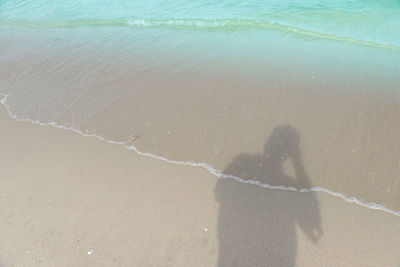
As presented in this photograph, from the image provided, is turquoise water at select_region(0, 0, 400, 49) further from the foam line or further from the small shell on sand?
the small shell on sand

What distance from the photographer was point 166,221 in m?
3.07

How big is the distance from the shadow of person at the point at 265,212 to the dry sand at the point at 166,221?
0.01 metres

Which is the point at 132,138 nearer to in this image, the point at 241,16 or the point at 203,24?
the point at 203,24

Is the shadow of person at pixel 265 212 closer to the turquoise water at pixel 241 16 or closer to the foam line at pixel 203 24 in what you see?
the foam line at pixel 203 24

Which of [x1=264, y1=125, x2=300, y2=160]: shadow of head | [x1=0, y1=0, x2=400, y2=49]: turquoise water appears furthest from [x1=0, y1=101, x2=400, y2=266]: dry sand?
[x1=0, y1=0, x2=400, y2=49]: turquoise water

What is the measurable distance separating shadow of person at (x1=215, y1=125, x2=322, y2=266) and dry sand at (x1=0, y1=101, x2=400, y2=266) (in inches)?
0.5

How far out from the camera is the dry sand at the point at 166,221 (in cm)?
273

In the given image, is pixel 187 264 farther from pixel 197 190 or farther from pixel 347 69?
pixel 347 69

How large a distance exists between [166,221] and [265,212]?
133 cm

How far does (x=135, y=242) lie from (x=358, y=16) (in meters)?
12.1

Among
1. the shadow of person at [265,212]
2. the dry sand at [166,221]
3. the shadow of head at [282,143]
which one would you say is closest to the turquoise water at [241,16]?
the shadow of head at [282,143]

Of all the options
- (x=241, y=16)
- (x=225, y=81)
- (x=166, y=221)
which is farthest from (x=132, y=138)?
(x=241, y=16)

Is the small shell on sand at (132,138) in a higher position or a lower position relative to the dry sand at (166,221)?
higher

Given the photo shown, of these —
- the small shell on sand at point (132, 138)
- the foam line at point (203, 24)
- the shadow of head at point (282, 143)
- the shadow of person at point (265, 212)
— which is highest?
the foam line at point (203, 24)
